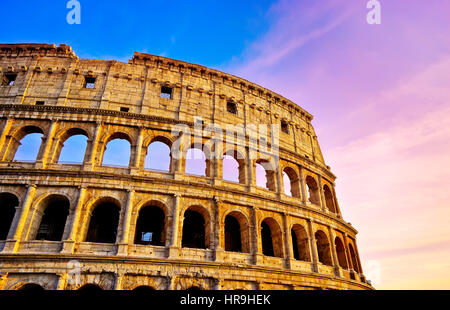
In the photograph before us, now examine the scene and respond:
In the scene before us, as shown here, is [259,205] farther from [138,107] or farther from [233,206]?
[138,107]

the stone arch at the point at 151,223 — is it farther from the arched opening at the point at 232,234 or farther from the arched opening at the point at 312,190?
the arched opening at the point at 312,190

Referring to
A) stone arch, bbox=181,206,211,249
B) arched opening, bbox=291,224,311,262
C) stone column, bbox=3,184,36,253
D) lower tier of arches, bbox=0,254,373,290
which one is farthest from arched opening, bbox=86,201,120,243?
arched opening, bbox=291,224,311,262

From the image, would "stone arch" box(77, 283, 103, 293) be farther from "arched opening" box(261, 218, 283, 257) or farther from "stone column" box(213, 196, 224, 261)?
"arched opening" box(261, 218, 283, 257)

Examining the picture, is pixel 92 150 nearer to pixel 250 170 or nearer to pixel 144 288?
pixel 144 288

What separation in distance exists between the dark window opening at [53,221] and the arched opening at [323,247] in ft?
49.6

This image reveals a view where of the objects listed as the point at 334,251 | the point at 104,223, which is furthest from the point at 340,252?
the point at 104,223

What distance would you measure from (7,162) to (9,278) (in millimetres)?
5829

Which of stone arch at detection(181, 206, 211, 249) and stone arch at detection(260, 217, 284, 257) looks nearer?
stone arch at detection(181, 206, 211, 249)

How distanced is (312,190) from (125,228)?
1344 cm

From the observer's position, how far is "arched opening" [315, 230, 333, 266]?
18.5 m

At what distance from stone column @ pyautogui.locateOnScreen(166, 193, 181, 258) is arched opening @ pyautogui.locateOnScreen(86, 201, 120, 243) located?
3.26 metres

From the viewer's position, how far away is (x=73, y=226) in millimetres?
13516

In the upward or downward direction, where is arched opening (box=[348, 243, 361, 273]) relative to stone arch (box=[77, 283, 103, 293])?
upward
